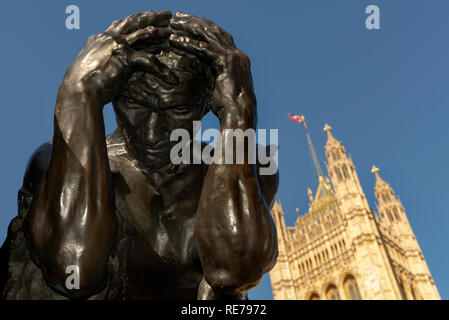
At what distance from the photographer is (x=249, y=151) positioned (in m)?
1.20

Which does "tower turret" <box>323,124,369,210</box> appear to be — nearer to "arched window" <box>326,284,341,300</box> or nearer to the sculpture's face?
"arched window" <box>326,284,341,300</box>

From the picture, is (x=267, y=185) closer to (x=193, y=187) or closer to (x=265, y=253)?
(x=193, y=187)

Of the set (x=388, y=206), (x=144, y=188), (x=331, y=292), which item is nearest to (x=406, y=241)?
(x=388, y=206)

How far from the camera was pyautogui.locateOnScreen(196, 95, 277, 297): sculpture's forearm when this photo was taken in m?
1.13

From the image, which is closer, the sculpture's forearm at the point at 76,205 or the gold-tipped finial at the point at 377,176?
the sculpture's forearm at the point at 76,205

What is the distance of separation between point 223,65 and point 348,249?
40175mm

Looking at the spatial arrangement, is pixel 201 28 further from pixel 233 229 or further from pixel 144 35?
pixel 233 229

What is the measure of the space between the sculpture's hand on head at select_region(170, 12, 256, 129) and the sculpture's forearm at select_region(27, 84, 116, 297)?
321 millimetres

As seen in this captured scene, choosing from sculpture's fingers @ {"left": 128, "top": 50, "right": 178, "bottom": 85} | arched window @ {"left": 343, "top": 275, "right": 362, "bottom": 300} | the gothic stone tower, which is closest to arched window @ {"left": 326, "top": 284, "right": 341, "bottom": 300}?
the gothic stone tower

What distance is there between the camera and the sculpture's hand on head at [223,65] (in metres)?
1.22

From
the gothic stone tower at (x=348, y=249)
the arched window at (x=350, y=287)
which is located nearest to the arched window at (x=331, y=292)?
the gothic stone tower at (x=348, y=249)

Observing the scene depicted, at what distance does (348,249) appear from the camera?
39062 mm

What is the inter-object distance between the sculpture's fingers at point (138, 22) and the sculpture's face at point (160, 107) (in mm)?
117

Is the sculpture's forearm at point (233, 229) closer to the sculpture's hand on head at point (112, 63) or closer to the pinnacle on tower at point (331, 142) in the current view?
the sculpture's hand on head at point (112, 63)
